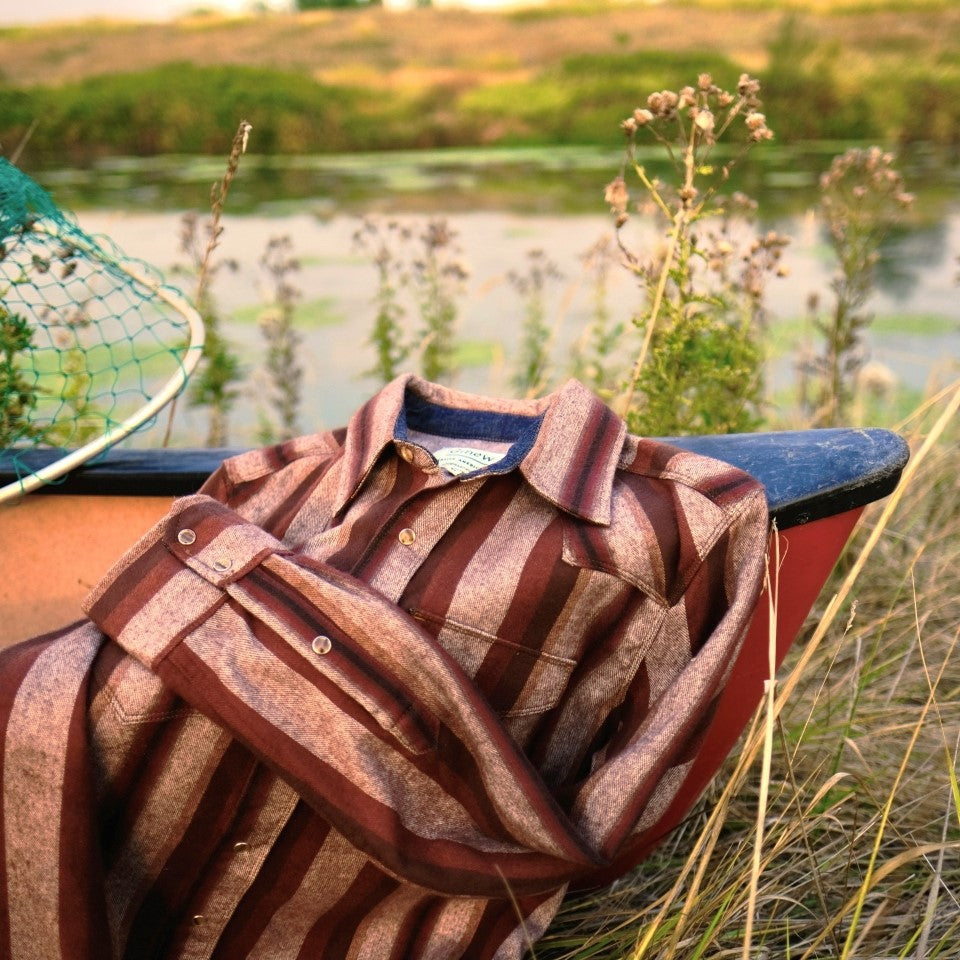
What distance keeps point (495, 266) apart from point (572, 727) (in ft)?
21.9

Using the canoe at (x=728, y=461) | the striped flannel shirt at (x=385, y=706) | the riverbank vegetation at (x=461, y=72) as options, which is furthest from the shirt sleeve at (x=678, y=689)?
the riverbank vegetation at (x=461, y=72)

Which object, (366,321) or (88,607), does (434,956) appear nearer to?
(88,607)

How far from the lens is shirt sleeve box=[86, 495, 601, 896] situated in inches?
44.0

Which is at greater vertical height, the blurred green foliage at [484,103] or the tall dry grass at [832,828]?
the blurred green foliage at [484,103]

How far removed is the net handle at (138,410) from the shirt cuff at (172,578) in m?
0.51

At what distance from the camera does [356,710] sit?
1.15 meters

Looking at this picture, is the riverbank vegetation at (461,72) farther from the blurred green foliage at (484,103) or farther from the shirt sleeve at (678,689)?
the shirt sleeve at (678,689)

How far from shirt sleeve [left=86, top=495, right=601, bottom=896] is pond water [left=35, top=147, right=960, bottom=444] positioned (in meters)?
2.21

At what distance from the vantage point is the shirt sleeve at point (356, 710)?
1117 mm

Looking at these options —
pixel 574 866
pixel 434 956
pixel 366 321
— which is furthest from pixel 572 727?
pixel 366 321

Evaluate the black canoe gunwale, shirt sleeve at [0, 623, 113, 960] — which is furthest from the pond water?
shirt sleeve at [0, 623, 113, 960]

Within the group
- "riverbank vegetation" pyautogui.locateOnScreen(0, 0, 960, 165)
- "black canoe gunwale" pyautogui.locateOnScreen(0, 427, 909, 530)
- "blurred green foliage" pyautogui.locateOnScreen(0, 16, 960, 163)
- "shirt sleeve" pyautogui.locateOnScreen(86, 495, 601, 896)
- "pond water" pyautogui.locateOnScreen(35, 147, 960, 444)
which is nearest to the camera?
"shirt sleeve" pyautogui.locateOnScreen(86, 495, 601, 896)

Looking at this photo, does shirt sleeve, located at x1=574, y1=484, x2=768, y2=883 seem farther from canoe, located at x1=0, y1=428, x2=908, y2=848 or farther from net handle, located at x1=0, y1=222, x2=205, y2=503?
net handle, located at x1=0, y1=222, x2=205, y2=503

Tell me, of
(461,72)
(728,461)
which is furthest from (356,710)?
(461,72)
